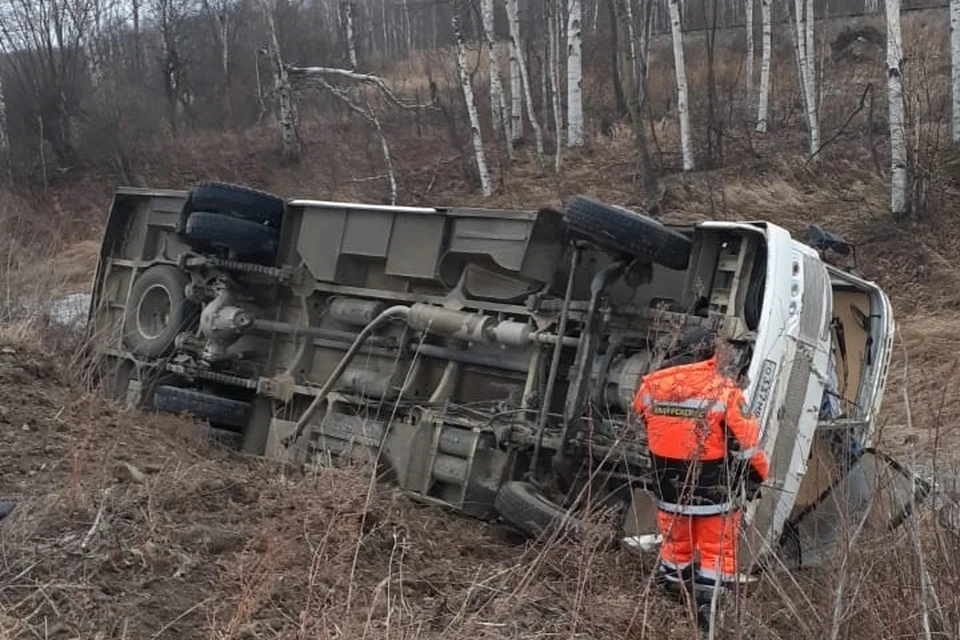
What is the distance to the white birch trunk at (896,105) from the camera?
11930mm

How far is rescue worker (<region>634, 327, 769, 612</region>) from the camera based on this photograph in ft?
12.5

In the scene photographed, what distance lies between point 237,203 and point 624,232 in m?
2.82

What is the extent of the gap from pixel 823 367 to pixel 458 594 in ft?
7.43

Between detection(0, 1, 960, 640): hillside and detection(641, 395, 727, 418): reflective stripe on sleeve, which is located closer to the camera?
detection(0, 1, 960, 640): hillside

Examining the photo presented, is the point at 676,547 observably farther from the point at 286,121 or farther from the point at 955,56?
the point at 286,121

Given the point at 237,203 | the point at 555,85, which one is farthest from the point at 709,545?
the point at 555,85

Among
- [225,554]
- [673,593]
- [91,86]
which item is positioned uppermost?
[91,86]

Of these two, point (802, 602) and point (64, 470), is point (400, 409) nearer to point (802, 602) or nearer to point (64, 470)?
point (64, 470)

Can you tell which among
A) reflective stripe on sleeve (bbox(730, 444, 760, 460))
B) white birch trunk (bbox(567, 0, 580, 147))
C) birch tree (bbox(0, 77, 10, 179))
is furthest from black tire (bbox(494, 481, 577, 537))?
birch tree (bbox(0, 77, 10, 179))

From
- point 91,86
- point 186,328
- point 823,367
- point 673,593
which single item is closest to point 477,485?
point 673,593

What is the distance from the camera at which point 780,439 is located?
460 cm

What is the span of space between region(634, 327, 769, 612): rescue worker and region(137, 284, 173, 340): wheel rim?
4130mm

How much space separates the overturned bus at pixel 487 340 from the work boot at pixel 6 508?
4.81 feet

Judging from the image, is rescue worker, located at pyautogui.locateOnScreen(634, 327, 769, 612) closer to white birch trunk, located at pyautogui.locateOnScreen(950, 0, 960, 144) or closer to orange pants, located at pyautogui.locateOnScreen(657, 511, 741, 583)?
orange pants, located at pyautogui.locateOnScreen(657, 511, 741, 583)
